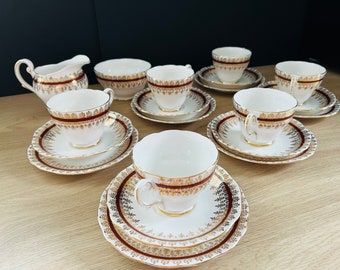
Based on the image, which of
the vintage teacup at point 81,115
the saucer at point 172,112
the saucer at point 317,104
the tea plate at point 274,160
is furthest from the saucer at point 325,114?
the vintage teacup at point 81,115

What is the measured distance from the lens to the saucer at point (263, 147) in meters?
0.58

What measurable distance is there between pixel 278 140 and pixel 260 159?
8cm

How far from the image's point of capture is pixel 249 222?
465mm

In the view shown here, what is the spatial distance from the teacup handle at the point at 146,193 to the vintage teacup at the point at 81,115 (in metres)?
0.21

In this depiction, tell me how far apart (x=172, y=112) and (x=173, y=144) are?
0.25m

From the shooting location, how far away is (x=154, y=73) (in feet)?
2.54

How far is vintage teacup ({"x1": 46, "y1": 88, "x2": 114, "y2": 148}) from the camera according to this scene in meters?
0.57

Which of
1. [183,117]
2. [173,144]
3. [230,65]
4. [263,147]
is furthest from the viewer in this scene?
[230,65]

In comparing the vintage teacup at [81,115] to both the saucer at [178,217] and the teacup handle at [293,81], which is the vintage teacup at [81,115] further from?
the teacup handle at [293,81]

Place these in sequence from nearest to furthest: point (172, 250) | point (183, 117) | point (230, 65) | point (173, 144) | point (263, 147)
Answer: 1. point (172, 250)
2. point (173, 144)
3. point (263, 147)
4. point (183, 117)
5. point (230, 65)

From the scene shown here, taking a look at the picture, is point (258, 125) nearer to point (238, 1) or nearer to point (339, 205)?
point (339, 205)

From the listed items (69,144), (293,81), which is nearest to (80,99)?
(69,144)

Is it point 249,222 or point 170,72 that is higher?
point 170,72

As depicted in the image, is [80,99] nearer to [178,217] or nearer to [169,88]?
[169,88]
